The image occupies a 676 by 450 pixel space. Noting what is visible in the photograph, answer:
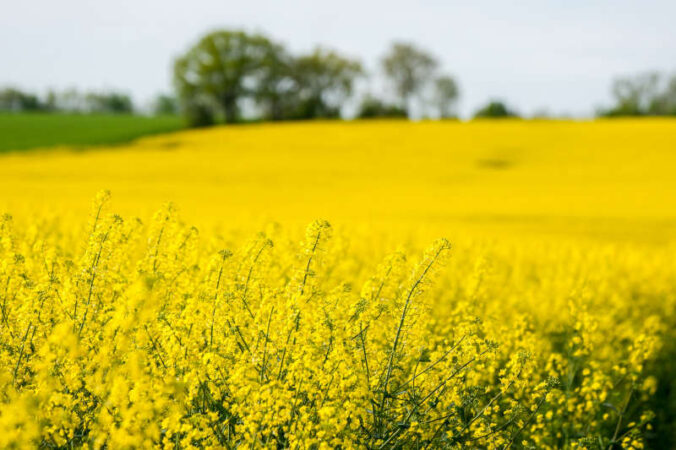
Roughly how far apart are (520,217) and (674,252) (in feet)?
19.6

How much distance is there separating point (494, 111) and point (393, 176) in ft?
123

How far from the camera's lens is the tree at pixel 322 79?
5084cm

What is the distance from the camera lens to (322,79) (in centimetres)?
5206

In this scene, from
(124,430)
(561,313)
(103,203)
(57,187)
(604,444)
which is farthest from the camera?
(57,187)

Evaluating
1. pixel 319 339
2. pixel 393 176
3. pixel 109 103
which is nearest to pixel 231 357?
pixel 319 339

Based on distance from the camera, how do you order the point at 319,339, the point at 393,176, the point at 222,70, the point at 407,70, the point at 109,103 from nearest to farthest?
the point at 319,339
the point at 393,176
the point at 222,70
the point at 407,70
the point at 109,103

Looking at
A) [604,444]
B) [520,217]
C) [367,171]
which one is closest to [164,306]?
[604,444]

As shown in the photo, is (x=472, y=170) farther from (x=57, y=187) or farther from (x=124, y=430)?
(x=124, y=430)

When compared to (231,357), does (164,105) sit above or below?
above

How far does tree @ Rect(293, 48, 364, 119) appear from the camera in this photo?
167 feet

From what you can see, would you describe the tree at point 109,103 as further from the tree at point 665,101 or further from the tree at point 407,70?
the tree at point 665,101

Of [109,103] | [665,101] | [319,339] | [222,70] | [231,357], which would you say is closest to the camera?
[319,339]

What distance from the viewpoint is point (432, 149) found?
32125 millimetres

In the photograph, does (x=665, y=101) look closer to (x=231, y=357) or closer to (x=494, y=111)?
(x=494, y=111)
